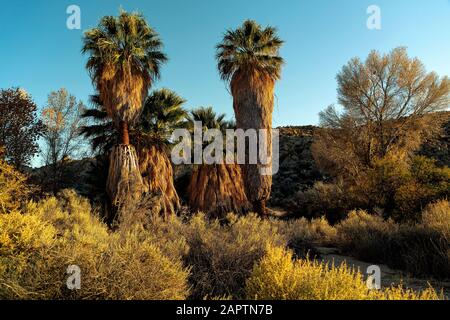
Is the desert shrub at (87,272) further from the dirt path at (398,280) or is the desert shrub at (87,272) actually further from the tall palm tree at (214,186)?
the tall palm tree at (214,186)

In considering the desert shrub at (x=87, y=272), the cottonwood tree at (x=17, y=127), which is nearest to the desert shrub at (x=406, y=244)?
the desert shrub at (x=87, y=272)

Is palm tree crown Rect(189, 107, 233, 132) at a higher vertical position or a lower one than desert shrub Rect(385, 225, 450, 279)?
higher

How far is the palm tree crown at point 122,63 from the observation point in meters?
16.8

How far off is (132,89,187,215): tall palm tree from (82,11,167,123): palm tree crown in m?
1.97

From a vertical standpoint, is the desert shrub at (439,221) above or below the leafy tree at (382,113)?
below

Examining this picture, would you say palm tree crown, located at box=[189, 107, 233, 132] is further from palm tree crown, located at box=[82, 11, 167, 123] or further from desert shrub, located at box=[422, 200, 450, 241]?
desert shrub, located at box=[422, 200, 450, 241]

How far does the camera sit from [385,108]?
24.7 meters

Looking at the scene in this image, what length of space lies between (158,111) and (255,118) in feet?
17.3

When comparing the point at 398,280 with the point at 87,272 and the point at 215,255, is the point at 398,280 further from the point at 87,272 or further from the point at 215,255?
the point at 87,272

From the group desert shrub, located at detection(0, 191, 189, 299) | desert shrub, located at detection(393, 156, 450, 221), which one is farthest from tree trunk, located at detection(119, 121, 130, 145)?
desert shrub, located at detection(393, 156, 450, 221)

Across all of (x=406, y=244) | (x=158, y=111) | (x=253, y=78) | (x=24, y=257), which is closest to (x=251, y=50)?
(x=253, y=78)

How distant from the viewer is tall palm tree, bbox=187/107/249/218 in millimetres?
19938

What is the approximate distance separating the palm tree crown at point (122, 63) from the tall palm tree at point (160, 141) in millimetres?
1968
